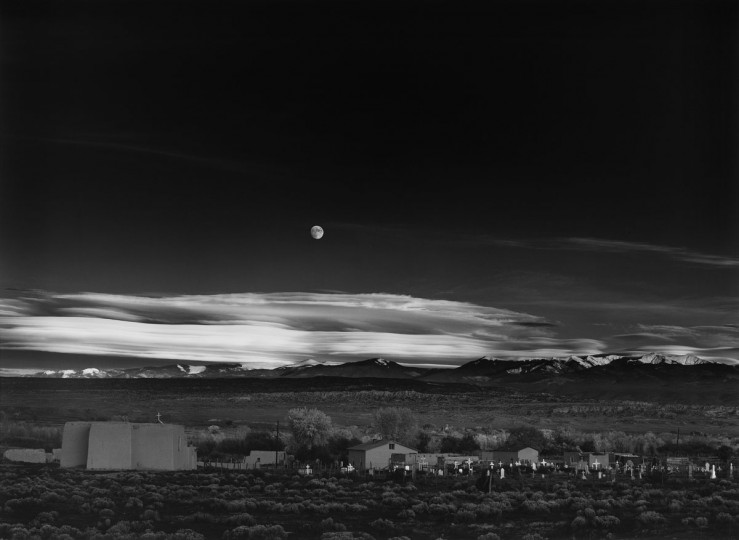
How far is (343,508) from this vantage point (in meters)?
27.5

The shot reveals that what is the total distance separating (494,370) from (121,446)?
109163mm

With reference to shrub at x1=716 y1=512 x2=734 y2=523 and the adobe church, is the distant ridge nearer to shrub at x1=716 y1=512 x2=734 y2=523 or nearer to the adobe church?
the adobe church

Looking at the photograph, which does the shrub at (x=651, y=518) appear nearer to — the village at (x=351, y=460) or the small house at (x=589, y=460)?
the village at (x=351, y=460)

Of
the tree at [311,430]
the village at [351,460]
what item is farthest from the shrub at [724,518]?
the tree at [311,430]

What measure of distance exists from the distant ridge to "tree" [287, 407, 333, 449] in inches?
2026

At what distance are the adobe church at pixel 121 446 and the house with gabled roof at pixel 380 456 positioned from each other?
26.0 ft

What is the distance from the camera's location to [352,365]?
370ft

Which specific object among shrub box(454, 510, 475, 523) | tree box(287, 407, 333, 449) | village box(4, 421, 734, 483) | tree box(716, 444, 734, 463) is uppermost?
tree box(287, 407, 333, 449)

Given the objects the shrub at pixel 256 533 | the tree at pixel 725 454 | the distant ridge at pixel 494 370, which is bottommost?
the shrub at pixel 256 533

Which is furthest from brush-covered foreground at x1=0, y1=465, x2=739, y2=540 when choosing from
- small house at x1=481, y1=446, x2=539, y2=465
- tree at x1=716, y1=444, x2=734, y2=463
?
tree at x1=716, y1=444, x2=734, y2=463

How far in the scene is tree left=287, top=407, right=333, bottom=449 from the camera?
170ft

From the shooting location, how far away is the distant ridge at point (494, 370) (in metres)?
120

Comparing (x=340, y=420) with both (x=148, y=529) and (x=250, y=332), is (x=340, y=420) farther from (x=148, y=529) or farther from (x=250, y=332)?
(x=148, y=529)

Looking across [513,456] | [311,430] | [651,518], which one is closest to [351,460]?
[513,456]
